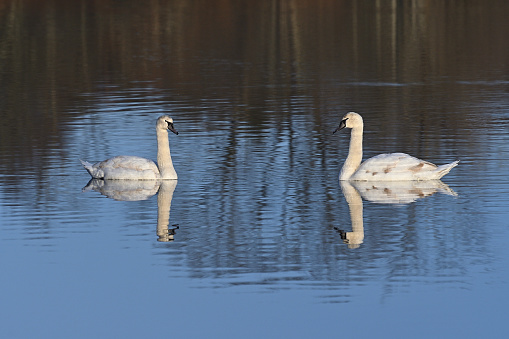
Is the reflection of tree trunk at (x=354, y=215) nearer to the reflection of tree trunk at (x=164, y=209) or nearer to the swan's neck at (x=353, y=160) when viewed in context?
the swan's neck at (x=353, y=160)

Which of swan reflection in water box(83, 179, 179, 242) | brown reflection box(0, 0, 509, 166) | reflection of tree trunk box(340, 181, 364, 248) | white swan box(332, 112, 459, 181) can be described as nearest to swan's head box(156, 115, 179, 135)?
swan reflection in water box(83, 179, 179, 242)

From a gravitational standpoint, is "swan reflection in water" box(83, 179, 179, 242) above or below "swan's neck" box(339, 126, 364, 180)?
Result: below

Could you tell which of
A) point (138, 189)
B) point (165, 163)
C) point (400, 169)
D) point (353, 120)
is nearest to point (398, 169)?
point (400, 169)

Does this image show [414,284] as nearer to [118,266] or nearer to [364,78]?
[118,266]

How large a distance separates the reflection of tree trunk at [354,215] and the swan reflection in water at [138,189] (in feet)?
9.27

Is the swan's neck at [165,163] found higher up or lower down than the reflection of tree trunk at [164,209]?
higher up

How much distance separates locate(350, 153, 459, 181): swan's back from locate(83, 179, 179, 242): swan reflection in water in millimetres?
3410

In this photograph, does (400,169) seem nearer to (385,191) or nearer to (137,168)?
(385,191)

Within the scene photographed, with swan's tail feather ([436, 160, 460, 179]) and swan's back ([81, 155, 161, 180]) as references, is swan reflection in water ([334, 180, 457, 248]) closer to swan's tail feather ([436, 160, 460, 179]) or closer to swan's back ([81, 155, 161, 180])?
swan's tail feather ([436, 160, 460, 179])

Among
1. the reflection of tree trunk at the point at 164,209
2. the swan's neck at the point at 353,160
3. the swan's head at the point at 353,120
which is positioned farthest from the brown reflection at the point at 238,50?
the swan's neck at the point at 353,160

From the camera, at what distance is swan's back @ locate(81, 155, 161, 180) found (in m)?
19.7

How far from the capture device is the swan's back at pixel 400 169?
1886cm

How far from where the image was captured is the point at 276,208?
16938 mm

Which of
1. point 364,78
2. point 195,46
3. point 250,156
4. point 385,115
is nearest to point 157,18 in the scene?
point 195,46
